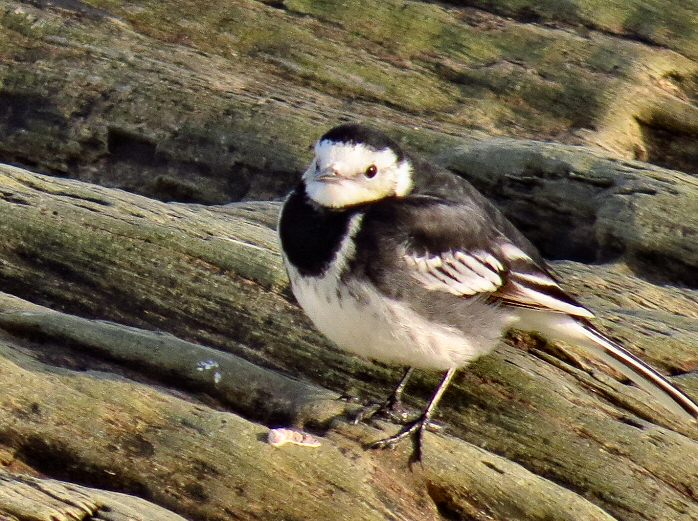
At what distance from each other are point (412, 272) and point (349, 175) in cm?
62

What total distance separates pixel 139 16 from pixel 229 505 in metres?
5.67

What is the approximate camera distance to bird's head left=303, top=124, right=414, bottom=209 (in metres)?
6.18

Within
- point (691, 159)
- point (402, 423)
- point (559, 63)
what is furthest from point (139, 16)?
point (402, 423)

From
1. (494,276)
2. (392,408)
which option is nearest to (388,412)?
(392,408)

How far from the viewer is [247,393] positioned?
20.2 feet

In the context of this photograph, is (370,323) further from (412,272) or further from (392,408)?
(392,408)

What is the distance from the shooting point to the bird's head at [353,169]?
6180mm

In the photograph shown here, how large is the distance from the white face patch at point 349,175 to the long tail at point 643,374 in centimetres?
123

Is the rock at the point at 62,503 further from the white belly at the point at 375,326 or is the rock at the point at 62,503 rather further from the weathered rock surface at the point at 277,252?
the white belly at the point at 375,326

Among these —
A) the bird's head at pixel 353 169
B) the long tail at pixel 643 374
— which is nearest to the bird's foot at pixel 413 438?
the long tail at pixel 643 374

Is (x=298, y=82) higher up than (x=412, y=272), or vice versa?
(x=412, y=272)

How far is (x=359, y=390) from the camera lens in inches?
259

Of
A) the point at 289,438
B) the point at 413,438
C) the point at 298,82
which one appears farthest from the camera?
the point at 298,82

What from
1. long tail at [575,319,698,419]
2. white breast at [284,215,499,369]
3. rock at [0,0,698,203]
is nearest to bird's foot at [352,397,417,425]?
white breast at [284,215,499,369]
